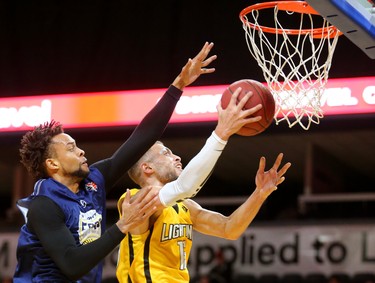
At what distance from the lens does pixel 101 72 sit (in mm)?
11078

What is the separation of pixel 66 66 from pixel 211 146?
7.43 metres

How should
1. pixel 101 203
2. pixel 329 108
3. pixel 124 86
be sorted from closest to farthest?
1. pixel 101 203
2. pixel 329 108
3. pixel 124 86

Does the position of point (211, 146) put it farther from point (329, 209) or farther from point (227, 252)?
point (329, 209)

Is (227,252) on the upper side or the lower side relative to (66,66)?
lower

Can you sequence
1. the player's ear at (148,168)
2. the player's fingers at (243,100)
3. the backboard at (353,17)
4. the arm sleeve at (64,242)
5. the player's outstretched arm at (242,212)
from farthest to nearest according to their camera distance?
the player's ear at (148,168) < the player's outstretched arm at (242,212) < the backboard at (353,17) < the player's fingers at (243,100) < the arm sleeve at (64,242)

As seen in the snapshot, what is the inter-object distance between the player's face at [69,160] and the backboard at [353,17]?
1335 mm

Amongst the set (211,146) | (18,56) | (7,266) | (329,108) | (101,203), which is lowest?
(7,266)

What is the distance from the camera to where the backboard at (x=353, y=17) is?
412cm

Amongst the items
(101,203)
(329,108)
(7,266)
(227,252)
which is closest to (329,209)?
(227,252)

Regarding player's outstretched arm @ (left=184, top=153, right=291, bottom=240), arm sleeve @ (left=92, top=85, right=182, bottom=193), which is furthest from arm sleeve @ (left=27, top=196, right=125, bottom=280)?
player's outstretched arm @ (left=184, top=153, right=291, bottom=240)

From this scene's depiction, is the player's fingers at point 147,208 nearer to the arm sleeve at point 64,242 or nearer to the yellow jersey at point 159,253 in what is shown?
the arm sleeve at point 64,242

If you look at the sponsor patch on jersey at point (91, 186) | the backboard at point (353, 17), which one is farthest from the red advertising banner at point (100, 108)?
the sponsor patch on jersey at point (91, 186)

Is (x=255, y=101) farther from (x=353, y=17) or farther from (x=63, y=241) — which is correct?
(x=63, y=241)

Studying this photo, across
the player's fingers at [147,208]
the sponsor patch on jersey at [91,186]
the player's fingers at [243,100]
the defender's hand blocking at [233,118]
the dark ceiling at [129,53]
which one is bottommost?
the player's fingers at [147,208]
